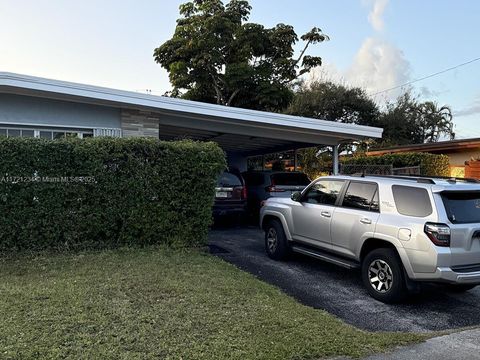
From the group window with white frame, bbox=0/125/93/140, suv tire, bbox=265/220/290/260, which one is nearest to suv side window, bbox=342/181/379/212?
suv tire, bbox=265/220/290/260

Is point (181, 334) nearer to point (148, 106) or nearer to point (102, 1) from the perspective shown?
point (148, 106)

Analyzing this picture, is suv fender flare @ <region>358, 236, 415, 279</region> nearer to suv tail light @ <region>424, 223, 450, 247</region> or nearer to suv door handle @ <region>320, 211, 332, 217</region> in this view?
suv tail light @ <region>424, 223, 450, 247</region>

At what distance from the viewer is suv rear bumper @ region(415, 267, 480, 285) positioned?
17.4 feet

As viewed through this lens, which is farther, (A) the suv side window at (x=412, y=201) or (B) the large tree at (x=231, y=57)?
(B) the large tree at (x=231, y=57)

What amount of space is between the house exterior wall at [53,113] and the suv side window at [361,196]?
621 centimetres

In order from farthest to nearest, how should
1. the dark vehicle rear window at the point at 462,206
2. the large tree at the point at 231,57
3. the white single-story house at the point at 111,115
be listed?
the large tree at the point at 231,57, the white single-story house at the point at 111,115, the dark vehicle rear window at the point at 462,206

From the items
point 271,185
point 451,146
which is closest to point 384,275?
point 271,185

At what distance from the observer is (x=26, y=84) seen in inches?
350

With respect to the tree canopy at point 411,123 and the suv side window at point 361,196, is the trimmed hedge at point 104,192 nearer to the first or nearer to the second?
the suv side window at point 361,196

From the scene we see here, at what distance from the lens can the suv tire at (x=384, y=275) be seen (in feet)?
19.0

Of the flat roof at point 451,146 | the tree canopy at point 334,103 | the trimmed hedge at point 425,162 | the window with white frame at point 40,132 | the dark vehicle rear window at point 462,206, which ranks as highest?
the tree canopy at point 334,103

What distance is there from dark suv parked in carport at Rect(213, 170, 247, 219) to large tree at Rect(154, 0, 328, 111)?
1226 centimetres

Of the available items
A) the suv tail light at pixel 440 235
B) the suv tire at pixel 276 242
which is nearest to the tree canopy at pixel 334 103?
the suv tire at pixel 276 242

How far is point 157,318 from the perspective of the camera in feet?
14.9
